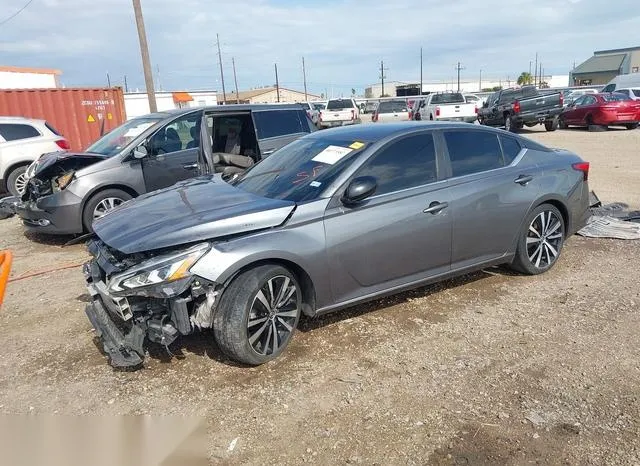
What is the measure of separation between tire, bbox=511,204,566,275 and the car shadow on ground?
28cm

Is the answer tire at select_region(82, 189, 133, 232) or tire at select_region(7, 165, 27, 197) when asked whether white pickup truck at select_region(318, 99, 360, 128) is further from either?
tire at select_region(82, 189, 133, 232)

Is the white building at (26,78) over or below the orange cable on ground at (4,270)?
over

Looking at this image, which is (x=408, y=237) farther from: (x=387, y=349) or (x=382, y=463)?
(x=382, y=463)

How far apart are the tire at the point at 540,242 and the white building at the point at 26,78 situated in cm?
2805

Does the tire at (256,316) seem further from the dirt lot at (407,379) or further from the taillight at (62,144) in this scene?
the taillight at (62,144)

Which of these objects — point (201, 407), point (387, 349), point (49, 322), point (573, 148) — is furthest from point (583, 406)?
point (573, 148)

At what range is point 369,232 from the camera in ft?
12.9

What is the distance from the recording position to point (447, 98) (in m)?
22.7

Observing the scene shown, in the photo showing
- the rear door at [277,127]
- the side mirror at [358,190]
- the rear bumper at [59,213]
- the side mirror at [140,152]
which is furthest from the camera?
the rear door at [277,127]

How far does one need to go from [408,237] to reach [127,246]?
206 centimetres

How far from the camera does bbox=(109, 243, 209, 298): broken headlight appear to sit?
3.26m

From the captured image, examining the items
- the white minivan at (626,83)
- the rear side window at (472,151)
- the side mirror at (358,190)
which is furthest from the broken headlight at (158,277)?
the white minivan at (626,83)

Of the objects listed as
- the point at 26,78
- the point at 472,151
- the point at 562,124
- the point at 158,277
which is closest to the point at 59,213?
the point at 158,277

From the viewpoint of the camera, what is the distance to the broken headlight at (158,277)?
326 centimetres
